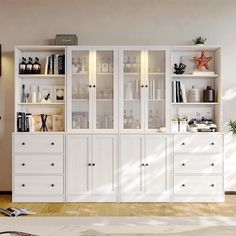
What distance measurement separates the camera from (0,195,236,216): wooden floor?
4.34m

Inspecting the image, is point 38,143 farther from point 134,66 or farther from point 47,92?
point 134,66

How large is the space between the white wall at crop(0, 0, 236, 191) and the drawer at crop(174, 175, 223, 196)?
51cm

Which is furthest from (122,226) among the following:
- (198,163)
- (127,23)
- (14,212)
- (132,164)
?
(127,23)

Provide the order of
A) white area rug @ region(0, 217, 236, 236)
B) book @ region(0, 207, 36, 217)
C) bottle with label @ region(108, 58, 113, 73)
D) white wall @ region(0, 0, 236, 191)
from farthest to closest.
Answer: white wall @ region(0, 0, 236, 191) → bottle with label @ region(108, 58, 113, 73) → book @ region(0, 207, 36, 217) → white area rug @ region(0, 217, 236, 236)

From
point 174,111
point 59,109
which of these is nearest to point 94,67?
point 59,109

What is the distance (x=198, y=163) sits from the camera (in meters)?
4.84

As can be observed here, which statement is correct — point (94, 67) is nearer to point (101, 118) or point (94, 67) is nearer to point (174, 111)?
point (101, 118)

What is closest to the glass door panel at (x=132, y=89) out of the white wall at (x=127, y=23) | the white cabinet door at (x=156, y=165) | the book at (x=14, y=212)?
the white cabinet door at (x=156, y=165)

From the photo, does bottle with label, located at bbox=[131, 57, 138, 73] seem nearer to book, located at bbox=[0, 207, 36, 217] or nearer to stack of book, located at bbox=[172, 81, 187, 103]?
stack of book, located at bbox=[172, 81, 187, 103]

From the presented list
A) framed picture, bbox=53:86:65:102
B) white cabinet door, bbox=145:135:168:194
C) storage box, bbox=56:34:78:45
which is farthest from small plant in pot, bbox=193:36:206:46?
framed picture, bbox=53:86:65:102

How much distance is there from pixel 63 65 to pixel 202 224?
3.42m

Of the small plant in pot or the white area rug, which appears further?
the small plant in pot

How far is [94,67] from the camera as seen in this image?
4.94 metres

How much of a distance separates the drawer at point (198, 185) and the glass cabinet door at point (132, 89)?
83 centimetres
